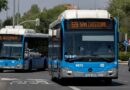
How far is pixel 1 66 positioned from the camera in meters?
42.1

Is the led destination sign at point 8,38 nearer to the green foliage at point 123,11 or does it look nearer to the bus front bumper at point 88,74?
the bus front bumper at point 88,74

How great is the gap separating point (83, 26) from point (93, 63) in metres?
1.62

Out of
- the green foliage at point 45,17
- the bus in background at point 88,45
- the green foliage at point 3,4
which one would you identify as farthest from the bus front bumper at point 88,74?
the green foliage at point 45,17

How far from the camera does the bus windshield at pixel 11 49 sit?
41.7 meters

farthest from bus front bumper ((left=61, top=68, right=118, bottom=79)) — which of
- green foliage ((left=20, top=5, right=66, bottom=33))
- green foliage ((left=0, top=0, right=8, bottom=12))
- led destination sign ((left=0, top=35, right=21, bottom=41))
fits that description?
green foliage ((left=20, top=5, right=66, bottom=33))

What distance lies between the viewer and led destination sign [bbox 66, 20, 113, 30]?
2510cm

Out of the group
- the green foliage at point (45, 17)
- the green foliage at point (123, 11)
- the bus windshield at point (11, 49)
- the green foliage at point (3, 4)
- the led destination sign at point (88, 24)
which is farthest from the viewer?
the green foliage at point (45, 17)

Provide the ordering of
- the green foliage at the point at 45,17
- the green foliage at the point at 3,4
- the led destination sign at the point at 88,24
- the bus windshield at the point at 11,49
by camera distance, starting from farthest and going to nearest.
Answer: the green foliage at the point at 45,17 → the green foliage at the point at 3,4 → the bus windshield at the point at 11,49 → the led destination sign at the point at 88,24

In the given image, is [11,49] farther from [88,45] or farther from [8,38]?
[88,45]

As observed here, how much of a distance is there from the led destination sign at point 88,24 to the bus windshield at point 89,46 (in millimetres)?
265

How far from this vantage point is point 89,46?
24.8 metres

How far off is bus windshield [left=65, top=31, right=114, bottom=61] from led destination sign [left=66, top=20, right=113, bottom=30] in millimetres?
265

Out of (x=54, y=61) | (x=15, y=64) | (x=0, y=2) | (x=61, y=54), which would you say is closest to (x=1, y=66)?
(x=15, y=64)

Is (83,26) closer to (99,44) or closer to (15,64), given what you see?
(99,44)
